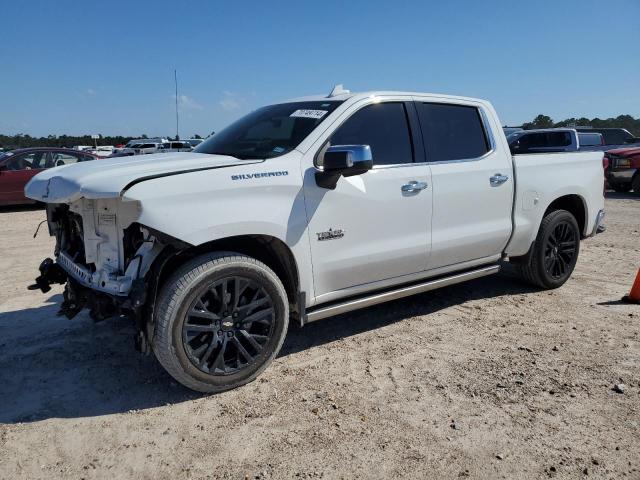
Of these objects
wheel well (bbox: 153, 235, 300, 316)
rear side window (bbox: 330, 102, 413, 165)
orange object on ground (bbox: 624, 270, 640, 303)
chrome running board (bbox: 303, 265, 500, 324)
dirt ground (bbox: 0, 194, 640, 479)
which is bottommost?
dirt ground (bbox: 0, 194, 640, 479)

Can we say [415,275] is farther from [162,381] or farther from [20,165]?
[20,165]

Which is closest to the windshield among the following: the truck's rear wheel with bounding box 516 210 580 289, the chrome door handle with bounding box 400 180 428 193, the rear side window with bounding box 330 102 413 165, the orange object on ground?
the rear side window with bounding box 330 102 413 165

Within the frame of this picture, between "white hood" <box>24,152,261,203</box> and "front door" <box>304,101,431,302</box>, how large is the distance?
68 cm

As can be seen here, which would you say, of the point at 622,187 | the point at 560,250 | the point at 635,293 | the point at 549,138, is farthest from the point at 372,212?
the point at 622,187

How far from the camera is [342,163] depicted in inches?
135

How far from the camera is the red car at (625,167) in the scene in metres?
14.7

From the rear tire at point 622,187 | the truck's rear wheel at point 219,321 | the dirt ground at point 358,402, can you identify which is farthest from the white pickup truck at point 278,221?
the rear tire at point 622,187

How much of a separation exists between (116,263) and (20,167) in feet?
37.1

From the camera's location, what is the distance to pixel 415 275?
4.33m

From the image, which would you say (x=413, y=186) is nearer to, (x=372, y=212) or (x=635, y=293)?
(x=372, y=212)

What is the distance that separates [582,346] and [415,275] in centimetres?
141

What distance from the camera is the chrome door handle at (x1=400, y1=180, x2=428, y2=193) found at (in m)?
4.05

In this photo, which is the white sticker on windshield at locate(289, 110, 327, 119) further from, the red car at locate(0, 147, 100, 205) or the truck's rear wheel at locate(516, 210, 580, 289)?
the red car at locate(0, 147, 100, 205)

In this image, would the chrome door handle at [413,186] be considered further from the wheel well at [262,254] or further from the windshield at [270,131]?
the wheel well at [262,254]
